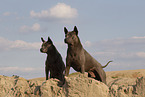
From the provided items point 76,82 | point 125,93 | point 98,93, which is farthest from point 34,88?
point 125,93

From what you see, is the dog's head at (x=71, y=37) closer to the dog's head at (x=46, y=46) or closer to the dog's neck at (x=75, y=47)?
the dog's neck at (x=75, y=47)

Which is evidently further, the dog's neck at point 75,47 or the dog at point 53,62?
the dog at point 53,62

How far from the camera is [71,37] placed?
25.8 ft

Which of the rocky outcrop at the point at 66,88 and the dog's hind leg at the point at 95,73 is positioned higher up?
the dog's hind leg at the point at 95,73

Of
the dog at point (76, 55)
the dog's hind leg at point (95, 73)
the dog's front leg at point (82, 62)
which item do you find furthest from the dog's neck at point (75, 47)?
the dog's hind leg at point (95, 73)

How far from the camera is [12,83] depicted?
8984 mm

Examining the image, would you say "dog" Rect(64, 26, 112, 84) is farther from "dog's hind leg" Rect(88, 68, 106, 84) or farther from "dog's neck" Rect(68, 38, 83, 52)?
"dog's hind leg" Rect(88, 68, 106, 84)

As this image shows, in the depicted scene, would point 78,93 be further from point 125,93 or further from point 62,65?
point 62,65

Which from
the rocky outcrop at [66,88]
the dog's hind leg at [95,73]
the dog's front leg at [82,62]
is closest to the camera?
the rocky outcrop at [66,88]

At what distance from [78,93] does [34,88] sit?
5.31 feet

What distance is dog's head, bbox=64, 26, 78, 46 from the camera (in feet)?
25.7

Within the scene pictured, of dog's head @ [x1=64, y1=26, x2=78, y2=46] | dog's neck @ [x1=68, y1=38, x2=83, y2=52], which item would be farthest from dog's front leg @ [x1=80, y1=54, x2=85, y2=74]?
dog's head @ [x1=64, y1=26, x2=78, y2=46]

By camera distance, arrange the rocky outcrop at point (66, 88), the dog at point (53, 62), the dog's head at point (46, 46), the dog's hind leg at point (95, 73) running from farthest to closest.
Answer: the dog's hind leg at point (95, 73), the dog at point (53, 62), the dog's head at point (46, 46), the rocky outcrop at point (66, 88)

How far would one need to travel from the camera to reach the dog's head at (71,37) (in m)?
7.83
